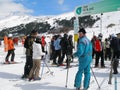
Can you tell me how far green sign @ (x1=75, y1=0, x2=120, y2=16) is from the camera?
1700 centimetres

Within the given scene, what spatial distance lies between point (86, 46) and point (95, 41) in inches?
242

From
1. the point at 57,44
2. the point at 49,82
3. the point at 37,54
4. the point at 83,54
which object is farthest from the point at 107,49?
the point at 83,54

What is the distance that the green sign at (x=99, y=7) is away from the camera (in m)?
17.0

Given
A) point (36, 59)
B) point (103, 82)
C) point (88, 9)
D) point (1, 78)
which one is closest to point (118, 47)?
point (103, 82)

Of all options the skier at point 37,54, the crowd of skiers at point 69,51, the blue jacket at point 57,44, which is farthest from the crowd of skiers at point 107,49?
the skier at point 37,54

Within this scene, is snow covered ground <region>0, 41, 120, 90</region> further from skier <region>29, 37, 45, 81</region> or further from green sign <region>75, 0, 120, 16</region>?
green sign <region>75, 0, 120, 16</region>

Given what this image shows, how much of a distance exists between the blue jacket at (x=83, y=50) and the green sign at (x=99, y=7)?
8.86m

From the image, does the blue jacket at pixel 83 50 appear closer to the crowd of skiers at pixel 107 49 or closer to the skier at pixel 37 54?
the skier at pixel 37 54

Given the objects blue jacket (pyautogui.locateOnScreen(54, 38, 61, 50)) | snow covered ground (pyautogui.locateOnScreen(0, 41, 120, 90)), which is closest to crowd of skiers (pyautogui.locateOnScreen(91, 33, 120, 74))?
snow covered ground (pyautogui.locateOnScreen(0, 41, 120, 90))

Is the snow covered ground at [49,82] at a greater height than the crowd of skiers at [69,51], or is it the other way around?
the crowd of skiers at [69,51]

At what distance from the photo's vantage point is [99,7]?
18266 millimetres

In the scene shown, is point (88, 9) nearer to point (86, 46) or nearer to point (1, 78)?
point (1, 78)

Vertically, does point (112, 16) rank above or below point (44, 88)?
above

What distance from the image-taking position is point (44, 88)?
962cm
